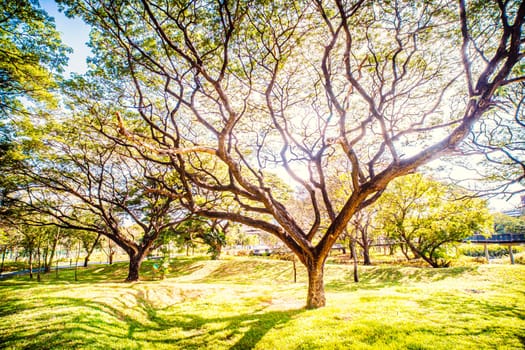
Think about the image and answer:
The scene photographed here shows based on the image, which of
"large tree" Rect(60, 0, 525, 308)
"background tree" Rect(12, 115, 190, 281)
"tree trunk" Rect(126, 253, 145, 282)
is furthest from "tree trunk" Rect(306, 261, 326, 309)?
"tree trunk" Rect(126, 253, 145, 282)

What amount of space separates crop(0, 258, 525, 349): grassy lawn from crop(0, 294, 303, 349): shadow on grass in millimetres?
25

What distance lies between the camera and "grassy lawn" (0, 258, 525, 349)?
5.12 metres

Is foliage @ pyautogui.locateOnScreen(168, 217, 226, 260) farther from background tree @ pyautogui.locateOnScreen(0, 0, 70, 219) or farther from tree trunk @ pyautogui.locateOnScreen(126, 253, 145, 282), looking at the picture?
background tree @ pyautogui.locateOnScreen(0, 0, 70, 219)

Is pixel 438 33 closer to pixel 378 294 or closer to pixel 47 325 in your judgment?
pixel 378 294

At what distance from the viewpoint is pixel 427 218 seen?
16.6m

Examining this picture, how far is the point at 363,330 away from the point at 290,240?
124 inches

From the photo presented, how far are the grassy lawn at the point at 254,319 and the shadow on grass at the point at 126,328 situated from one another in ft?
0.08

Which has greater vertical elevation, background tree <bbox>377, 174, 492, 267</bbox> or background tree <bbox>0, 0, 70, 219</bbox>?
background tree <bbox>0, 0, 70, 219</bbox>

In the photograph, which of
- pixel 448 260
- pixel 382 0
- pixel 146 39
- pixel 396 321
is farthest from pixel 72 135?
pixel 448 260

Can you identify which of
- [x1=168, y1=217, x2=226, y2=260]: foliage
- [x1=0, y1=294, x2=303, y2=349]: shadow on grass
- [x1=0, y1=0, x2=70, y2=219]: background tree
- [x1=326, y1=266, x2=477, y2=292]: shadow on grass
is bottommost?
[x1=326, y1=266, x2=477, y2=292]: shadow on grass

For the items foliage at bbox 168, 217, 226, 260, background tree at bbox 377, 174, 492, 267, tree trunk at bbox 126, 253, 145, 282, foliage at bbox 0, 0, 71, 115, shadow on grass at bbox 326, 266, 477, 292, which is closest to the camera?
foliage at bbox 0, 0, 71, 115

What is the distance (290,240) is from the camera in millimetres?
7977

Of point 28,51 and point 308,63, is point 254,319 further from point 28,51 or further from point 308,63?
point 28,51

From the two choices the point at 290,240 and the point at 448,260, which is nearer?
the point at 290,240
